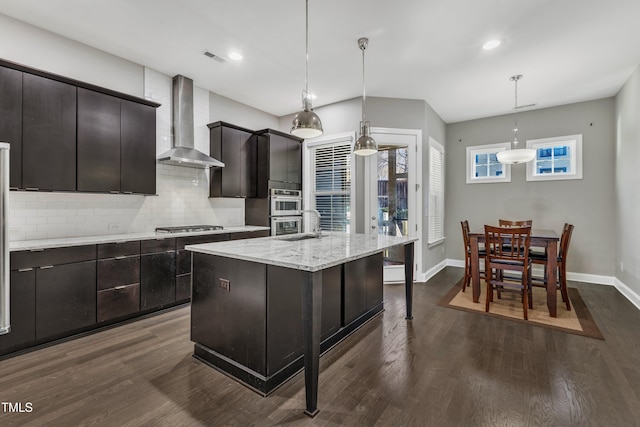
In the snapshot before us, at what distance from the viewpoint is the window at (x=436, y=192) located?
523cm

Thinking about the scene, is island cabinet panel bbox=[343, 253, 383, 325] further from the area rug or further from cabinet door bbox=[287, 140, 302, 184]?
cabinet door bbox=[287, 140, 302, 184]

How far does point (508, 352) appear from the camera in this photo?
2523 millimetres

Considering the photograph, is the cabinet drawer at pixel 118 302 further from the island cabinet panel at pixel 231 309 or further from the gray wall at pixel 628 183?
the gray wall at pixel 628 183

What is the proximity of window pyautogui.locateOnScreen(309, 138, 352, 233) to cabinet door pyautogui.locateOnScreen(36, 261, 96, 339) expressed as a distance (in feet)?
11.1

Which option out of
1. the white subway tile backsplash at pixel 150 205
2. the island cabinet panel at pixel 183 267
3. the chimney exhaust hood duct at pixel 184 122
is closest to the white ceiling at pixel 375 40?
the chimney exhaust hood duct at pixel 184 122

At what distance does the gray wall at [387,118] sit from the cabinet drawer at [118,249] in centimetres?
313

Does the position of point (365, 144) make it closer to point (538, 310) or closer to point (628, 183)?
point (538, 310)

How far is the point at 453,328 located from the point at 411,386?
125 cm

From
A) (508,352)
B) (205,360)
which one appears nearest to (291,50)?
(205,360)

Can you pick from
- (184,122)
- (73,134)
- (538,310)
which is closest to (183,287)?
(73,134)

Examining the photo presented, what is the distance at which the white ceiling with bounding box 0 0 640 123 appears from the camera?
267cm

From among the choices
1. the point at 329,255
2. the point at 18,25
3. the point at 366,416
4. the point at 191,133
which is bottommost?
the point at 366,416

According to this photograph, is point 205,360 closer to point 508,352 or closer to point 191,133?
point 508,352

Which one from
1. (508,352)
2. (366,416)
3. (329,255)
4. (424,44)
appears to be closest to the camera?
(366,416)
